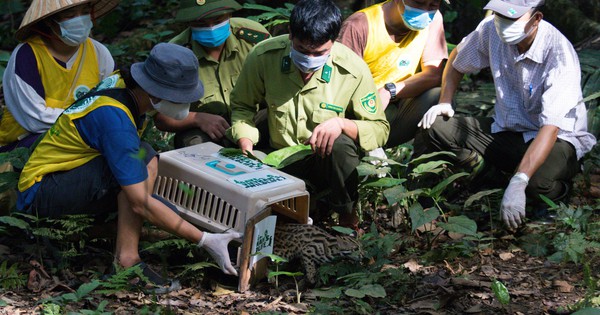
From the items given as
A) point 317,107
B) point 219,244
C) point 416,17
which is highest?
point 416,17

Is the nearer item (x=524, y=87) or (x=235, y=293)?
(x=235, y=293)

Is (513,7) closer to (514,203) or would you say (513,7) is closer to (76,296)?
(514,203)

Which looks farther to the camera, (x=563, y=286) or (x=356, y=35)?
(x=356, y=35)

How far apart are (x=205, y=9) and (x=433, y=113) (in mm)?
1603

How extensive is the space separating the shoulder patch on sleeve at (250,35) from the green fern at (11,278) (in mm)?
2099

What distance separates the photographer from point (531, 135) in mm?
4984

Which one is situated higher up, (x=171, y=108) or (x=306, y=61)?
(x=306, y=61)

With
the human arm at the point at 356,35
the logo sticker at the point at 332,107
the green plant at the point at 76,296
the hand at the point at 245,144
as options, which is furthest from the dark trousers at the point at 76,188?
the human arm at the point at 356,35

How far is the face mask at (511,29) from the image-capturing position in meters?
4.73

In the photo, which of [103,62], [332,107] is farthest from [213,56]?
[332,107]

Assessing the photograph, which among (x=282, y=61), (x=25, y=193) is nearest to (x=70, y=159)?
(x=25, y=193)

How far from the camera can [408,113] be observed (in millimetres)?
5430

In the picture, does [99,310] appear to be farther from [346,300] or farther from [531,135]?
[531,135]

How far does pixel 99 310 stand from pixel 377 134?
1.94 meters
